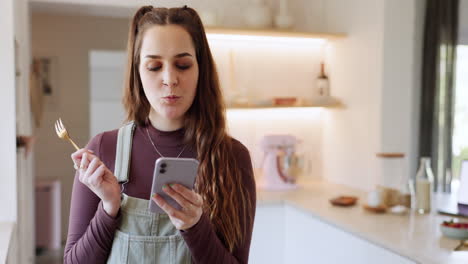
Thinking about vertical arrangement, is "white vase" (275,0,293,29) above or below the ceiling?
below

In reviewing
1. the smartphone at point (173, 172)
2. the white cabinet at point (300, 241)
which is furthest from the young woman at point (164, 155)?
the white cabinet at point (300, 241)

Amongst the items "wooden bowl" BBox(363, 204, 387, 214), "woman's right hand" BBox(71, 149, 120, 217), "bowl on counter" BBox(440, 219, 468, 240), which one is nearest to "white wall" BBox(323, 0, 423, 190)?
"wooden bowl" BBox(363, 204, 387, 214)

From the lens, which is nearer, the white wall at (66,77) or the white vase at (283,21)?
the white vase at (283,21)

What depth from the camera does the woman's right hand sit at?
1081mm

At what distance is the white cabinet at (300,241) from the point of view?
223 cm

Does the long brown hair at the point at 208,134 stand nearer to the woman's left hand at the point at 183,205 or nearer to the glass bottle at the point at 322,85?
the woman's left hand at the point at 183,205

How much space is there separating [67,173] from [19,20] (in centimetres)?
323

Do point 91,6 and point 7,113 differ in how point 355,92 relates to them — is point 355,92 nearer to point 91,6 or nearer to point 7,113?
point 91,6

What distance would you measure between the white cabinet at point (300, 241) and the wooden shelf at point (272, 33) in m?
1.02

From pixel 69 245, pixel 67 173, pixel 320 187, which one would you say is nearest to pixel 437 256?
pixel 69 245

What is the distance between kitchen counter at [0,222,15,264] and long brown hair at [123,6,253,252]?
2.64ft

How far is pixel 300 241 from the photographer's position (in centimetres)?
273

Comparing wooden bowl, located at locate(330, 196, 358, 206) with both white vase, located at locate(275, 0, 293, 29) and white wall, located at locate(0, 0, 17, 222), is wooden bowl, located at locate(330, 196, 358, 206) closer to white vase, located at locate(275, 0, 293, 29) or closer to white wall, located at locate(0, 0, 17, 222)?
white vase, located at locate(275, 0, 293, 29)

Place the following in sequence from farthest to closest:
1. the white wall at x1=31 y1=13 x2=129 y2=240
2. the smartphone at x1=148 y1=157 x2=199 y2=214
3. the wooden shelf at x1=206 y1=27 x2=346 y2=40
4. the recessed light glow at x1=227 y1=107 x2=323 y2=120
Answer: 1. the white wall at x1=31 y1=13 x2=129 y2=240
2. the recessed light glow at x1=227 y1=107 x2=323 y2=120
3. the wooden shelf at x1=206 y1=27 x2=346 y2=40
4. the smartphone at x1=148 y1=157 x2=199 y2=214
